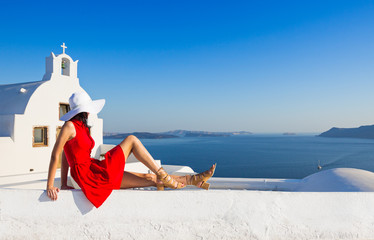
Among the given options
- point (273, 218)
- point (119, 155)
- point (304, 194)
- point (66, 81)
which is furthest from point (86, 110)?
point (66, 81)

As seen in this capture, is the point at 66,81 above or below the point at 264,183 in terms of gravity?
above

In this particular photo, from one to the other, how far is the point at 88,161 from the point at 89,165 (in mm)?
46

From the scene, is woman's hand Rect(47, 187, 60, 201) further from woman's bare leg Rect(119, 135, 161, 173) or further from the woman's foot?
the woman's foot

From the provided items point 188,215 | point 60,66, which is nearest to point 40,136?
point 60,66

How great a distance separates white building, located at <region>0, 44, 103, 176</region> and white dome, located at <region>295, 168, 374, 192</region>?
32.8ft

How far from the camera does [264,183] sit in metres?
5.96

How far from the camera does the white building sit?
10.6 metres

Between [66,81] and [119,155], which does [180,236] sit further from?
[66,81]

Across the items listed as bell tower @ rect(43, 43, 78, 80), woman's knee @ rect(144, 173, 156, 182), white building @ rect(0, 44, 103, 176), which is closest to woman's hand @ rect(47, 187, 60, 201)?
woman's knee @ rect(144, 173, 156, 182)

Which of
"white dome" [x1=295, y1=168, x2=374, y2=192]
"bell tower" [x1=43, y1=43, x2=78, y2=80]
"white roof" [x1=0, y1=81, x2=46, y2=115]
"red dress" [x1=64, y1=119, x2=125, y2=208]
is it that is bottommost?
"white dome" [x1=295, y1=168, x2=374, y2=192]

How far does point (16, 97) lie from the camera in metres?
11.8

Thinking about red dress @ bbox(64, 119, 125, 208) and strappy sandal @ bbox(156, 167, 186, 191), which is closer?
red dress @ bbox(64, 119, 125, 208)

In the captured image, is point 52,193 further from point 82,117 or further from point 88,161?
point 82,117

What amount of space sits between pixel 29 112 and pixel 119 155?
1012 centimetres
